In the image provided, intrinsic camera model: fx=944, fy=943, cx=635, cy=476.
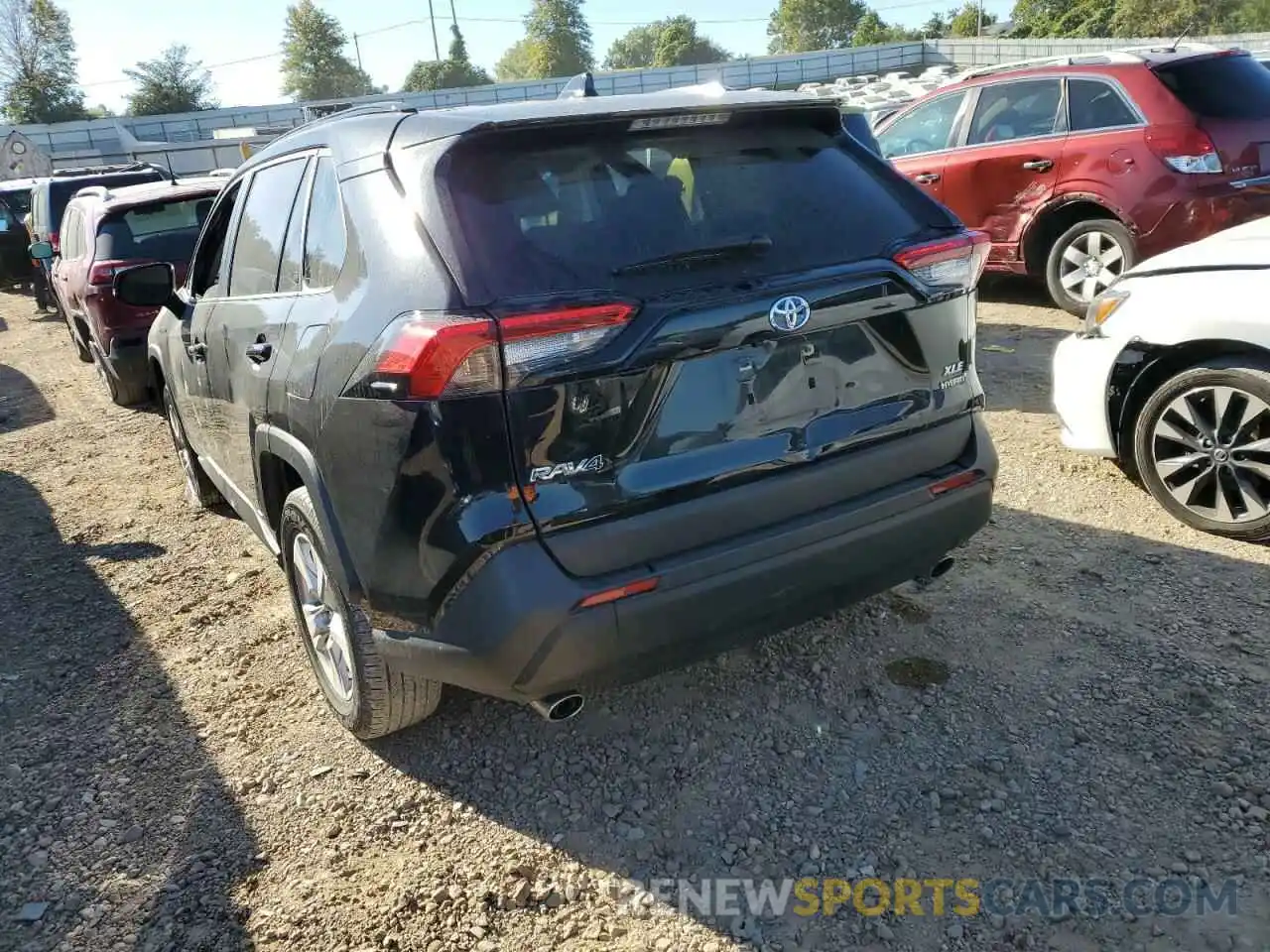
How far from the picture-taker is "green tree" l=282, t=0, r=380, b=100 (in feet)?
312

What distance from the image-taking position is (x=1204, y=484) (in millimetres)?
3859

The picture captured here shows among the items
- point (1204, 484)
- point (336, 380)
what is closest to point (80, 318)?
point (336, 380)

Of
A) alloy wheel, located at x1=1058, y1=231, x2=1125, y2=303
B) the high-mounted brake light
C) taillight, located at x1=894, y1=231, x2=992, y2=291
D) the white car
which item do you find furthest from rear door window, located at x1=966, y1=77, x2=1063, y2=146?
the high-mounted brake light

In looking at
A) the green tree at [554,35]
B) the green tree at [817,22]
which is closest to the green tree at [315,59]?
the green tree at [554,35]

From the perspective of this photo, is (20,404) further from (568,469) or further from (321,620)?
(568,469)

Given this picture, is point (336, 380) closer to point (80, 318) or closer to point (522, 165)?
point (522, 165)

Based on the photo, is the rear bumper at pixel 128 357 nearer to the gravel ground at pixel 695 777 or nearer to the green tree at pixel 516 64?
the gravel ground at pixel 695 777

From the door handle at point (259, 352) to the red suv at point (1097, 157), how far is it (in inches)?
210

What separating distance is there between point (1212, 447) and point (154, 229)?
728 cm

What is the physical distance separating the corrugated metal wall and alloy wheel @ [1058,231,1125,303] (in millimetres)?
34517

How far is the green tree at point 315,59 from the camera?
95.1m

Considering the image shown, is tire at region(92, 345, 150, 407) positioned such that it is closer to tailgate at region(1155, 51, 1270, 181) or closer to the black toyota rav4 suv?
the black toyota rav4 suv

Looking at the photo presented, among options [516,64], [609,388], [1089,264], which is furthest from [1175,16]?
[516,64]

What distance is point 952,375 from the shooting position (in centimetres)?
277
